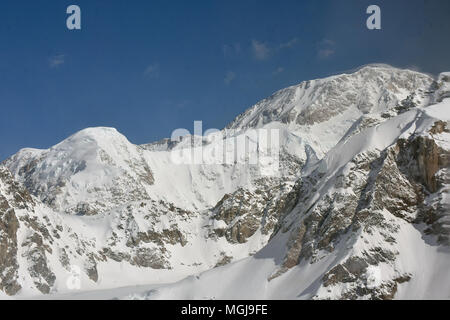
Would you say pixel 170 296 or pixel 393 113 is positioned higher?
pixel 393 113

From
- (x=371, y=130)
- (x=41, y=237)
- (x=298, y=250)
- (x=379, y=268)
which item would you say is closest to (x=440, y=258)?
(x=379, y=268)

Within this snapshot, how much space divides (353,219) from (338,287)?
1944cm

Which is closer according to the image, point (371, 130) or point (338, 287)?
point (338, 287)

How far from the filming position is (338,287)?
338 feet

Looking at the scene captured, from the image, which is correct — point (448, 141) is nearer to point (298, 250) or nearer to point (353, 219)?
point (353, 219)
